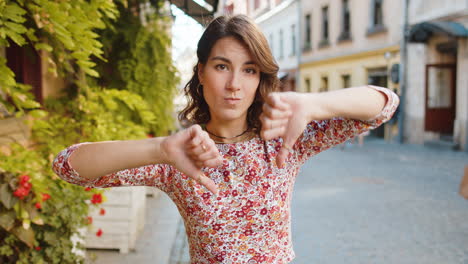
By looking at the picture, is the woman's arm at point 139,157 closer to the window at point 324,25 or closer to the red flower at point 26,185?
the red flower at point 26,185

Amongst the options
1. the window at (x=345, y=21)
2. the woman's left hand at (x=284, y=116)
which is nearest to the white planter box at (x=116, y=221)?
the woman's left hand at (x=284, y=116)

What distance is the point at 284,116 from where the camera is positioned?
1.12m

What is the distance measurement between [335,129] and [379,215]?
5.37 m

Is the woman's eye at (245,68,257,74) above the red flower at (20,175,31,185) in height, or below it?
above

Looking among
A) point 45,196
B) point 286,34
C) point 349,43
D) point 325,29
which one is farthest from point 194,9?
point 286,34

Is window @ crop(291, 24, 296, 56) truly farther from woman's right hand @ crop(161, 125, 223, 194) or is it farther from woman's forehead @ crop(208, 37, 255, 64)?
woman's right hand @ crop(161, 125, 223, 194)

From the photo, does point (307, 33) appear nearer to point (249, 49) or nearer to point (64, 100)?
point (64, 100)

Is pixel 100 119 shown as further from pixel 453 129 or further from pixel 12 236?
pixel 453 129

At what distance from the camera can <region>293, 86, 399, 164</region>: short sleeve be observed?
1508 millimetres

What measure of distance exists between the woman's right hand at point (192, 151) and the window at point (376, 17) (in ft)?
62.0

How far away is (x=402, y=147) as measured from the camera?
15.3m

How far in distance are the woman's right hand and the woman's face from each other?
0.45m

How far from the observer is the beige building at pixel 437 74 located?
13766 millimetres

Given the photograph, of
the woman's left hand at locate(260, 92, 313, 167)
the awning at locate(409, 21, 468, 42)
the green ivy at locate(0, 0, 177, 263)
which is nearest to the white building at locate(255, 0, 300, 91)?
the awning at locate(409, 21, 468, 42)
